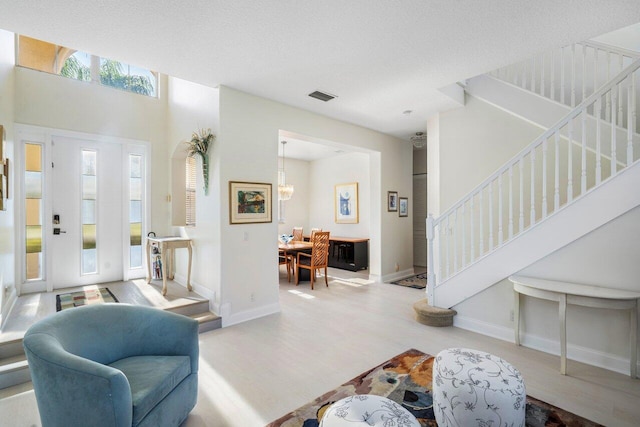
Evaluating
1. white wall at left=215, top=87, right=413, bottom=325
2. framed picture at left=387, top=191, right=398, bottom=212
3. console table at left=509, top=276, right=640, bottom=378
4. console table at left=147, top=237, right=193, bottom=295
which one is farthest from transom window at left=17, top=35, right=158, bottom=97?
console table at left=509, top=276, right=640, bottom=378

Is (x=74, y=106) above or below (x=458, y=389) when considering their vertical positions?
above

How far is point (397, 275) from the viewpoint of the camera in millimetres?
6172

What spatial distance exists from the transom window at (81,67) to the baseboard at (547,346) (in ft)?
20.1

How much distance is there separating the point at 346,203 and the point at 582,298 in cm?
571

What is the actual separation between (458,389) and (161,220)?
16.7ft

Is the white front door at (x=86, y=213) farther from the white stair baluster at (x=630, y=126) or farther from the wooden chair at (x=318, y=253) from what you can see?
the white stair baluster at (x=630, y=126)

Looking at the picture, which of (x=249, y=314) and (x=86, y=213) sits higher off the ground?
(x=86, y=213)

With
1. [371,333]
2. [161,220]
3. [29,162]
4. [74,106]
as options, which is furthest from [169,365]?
[74,106]

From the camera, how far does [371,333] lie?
3473 mm

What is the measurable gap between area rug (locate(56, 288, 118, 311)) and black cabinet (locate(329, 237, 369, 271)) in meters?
4.69

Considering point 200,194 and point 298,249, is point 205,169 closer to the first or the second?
point 200,194

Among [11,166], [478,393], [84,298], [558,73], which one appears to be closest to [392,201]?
[558,73]

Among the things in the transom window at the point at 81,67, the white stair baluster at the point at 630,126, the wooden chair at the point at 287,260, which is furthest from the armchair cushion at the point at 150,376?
the transom window at the point at 81,67

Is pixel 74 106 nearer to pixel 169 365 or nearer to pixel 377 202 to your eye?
pixel 169 365
